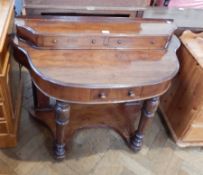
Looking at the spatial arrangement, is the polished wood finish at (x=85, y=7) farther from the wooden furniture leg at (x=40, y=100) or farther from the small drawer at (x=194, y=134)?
the small drawer at (x=194, y=134)

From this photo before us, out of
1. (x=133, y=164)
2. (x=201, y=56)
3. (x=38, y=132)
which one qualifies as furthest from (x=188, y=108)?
(x=38, y=132)

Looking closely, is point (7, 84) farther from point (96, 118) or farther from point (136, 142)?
point (136, 142)

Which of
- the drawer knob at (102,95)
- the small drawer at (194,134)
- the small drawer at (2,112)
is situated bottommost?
the small drawer at (194,134)

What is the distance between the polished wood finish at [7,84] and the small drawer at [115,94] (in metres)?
0.43

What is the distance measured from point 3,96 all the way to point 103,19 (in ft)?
2.00

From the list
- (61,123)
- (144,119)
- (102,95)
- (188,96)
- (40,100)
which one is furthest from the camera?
(40,100)

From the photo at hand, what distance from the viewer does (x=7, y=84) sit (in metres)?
1.13

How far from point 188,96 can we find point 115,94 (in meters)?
0.56

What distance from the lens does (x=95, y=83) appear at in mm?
936

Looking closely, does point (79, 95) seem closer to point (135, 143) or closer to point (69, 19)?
point (69, 19)

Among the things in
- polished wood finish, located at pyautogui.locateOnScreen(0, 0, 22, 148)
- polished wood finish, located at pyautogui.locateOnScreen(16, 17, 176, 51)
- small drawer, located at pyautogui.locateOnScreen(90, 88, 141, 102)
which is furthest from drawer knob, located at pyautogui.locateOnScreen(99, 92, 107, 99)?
polished wood finish, located at pyautogui.locateOnScreen(0, 0, 22, 148)

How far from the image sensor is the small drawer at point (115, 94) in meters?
0.98

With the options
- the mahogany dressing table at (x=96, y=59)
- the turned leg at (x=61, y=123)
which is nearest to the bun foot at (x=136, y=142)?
the mahogany dressing table at (x=96, y=59)

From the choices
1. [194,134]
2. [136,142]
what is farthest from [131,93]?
[194,134]
